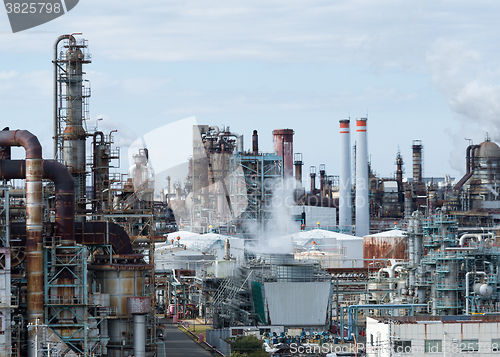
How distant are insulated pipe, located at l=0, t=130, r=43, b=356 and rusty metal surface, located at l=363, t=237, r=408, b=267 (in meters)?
42.8

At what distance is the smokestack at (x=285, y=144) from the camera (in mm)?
98125

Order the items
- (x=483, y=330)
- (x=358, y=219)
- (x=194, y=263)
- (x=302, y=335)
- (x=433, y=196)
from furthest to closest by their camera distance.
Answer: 1. (x=358, y=219)
2. (x=433, y=196)
3. (x=194, y=263)
4. (x=302, y=335)
5. (x=483, y=330)

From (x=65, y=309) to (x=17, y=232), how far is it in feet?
12.4

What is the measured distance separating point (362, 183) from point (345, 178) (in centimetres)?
321

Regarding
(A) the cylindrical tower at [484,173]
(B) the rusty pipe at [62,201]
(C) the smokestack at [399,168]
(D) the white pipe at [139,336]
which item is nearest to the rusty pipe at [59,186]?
(B) the rusty pipe at [62,201]

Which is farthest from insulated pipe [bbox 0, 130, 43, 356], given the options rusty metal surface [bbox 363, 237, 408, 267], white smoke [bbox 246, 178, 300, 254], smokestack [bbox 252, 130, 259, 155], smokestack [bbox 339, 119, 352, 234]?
smokestack [bbox 339, 119, 352, 234]

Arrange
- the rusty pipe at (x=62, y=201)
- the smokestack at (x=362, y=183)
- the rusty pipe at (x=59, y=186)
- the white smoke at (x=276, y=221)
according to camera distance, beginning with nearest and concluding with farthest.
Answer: the rusty pipe at (x=59, y=186) → the rusty pipe at (x=62, y=201) → the white smoke at (x=276, y=221) → the smokestack at (x=362, y=183)

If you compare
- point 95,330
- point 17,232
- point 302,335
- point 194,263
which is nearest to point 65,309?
point 95,330

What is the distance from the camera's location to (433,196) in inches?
3275

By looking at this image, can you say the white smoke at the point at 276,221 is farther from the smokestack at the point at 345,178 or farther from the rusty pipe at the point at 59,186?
the rusty pipe at the point at 59,186

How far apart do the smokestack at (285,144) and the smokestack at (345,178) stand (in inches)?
323

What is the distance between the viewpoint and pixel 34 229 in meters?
34.6

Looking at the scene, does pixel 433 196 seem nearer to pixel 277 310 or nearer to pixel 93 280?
pixel 277 310

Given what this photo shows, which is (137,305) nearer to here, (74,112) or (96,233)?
(96,233)
